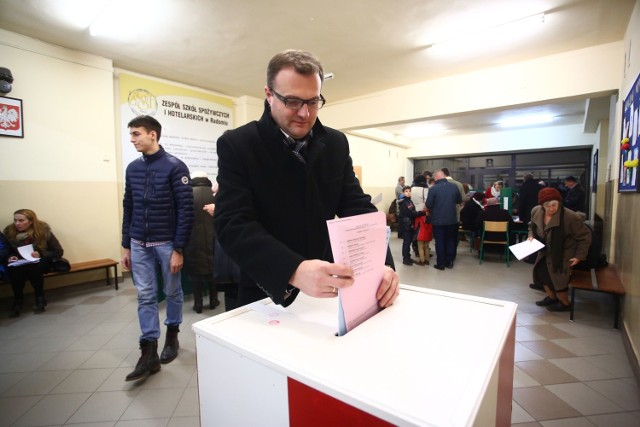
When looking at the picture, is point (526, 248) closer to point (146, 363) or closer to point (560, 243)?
point (560, 243)

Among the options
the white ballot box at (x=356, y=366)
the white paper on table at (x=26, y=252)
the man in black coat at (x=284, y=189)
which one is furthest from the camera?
the white paper on table at (x=26, y=252)

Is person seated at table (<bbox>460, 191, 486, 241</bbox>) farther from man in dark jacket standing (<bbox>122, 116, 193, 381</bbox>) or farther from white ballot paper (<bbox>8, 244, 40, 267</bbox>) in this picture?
white ballot paper (<bbox>8, 244, 40, 267</bbox>)

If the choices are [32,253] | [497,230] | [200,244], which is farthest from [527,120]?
[32,253]

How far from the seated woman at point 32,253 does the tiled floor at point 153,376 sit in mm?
235

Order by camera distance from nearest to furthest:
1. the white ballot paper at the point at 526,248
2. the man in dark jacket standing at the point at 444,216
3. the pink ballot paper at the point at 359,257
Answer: the pink ballot paper at the point at 359,257
the white ballot paper at the point at 526,248
the man in dark jacket standing at the point at 444,216

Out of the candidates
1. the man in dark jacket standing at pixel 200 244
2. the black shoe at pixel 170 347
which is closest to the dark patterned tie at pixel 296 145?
the black shoe at pixel 170 347

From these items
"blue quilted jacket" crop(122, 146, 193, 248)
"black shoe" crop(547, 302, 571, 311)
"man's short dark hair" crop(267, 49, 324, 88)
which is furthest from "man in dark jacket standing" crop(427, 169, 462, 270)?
"man's short dark hair" crop(267, 49, 324, 88)

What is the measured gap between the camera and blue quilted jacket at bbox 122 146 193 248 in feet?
7.02

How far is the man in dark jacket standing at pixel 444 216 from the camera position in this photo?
194 inches

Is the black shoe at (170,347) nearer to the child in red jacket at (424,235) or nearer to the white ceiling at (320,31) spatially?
the white ceiling at (320,31)

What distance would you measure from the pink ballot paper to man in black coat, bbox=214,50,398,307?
0.04 meters

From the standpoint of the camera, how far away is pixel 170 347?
2.39 m

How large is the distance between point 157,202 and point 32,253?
2.41 meters

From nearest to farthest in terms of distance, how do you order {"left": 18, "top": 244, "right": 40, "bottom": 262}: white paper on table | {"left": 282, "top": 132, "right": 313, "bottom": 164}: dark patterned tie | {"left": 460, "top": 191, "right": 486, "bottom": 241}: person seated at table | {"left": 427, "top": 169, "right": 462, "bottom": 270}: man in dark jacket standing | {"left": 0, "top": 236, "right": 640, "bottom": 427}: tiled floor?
{"left": 282, "top": 132, "right": 313, "bottom": 164}: dark patterned tie
{"left": 0, "top": 236, "right": 640, "bottom": 427}: tiled floor
{"left": 18, "top": 244, "right": 40, "bottom": 262}: white paper on table
{"left": 427, "top": 169, "right": 462, "bottom": 270}: man in dark jacket standing
{"left": 460, "top": 191, "right": 486, "bottom": 241}: person seated at table
